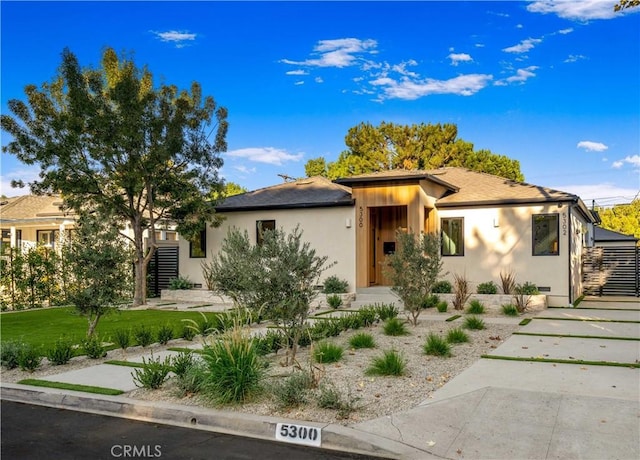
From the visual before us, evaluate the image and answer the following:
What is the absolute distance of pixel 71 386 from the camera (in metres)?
6.54

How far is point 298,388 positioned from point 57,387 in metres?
3.27

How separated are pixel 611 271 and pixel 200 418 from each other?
18.1 meters

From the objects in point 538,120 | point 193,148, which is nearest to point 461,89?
point 538,120

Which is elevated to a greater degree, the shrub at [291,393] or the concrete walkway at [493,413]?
the shrub at [291,393]

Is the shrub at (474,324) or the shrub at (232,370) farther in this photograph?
the shrub at (474,324)

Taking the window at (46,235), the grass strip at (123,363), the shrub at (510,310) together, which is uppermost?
the window at (46,235)

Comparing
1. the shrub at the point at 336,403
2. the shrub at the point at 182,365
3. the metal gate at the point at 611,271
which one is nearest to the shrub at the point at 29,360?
the shrub at the point at 182,365

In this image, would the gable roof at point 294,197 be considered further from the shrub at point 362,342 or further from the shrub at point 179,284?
the shrub at point 362,342

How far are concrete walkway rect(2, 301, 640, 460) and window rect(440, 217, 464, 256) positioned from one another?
894 centimetres

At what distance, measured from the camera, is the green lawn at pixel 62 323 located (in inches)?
419

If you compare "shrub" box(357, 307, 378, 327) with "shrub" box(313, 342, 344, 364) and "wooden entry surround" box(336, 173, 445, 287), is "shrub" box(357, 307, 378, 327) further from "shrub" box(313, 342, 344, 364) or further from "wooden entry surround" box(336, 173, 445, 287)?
"wooden entry surround" box(336, 173, 445, 287)

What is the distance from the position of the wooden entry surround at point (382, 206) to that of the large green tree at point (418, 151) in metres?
15.4

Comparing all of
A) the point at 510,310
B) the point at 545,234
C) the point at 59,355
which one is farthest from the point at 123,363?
the point at 545,234

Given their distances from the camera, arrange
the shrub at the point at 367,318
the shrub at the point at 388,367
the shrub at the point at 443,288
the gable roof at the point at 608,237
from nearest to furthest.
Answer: the shrub at the point at 388,367 < the shrub at the point at 367,318 < the shrub at the point at 443,288 < the gable roof at the point at 608,237
